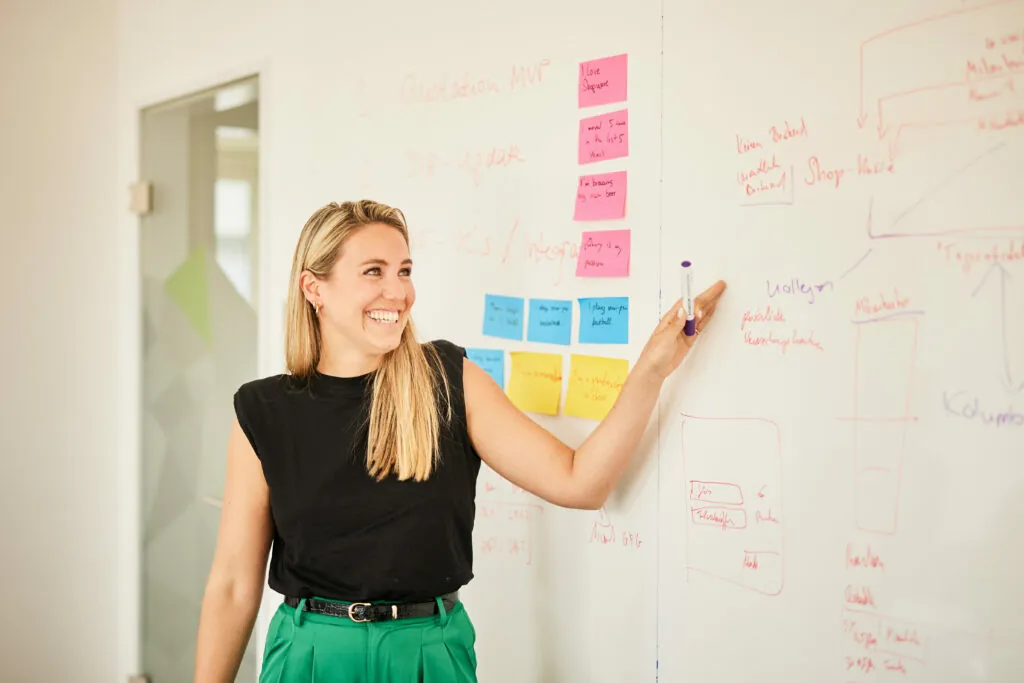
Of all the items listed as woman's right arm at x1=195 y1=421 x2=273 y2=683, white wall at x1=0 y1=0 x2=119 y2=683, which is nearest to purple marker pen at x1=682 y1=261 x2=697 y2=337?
woman's right arm at x1=195 y1=421 x2=273 y2=683

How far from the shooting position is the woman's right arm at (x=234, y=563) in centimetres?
155

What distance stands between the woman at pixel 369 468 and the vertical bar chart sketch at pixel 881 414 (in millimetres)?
265

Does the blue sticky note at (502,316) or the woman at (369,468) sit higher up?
the blue sticky note at (502,316)

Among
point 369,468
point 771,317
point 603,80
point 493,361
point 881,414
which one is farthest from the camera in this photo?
point 493,361

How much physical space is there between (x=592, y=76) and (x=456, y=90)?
369mm

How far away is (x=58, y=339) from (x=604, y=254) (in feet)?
6.83

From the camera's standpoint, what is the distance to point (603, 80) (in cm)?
159

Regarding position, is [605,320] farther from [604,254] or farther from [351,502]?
[351,502]

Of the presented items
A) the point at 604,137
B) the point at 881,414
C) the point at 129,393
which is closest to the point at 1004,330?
the point at 881,414

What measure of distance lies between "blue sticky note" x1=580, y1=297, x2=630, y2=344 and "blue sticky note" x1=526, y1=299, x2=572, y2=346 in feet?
0.12

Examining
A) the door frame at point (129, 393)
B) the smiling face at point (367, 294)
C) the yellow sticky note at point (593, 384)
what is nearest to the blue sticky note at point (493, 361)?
the yellow sticky note at point (593, 384)

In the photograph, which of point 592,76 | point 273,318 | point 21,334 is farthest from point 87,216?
point 592,76

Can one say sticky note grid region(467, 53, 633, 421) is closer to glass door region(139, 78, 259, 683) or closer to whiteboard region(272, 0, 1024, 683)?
whiteboard region(272, 0, 1024, 683)

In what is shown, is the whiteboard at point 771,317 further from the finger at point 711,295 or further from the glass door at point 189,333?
the glass door at point 189,333
